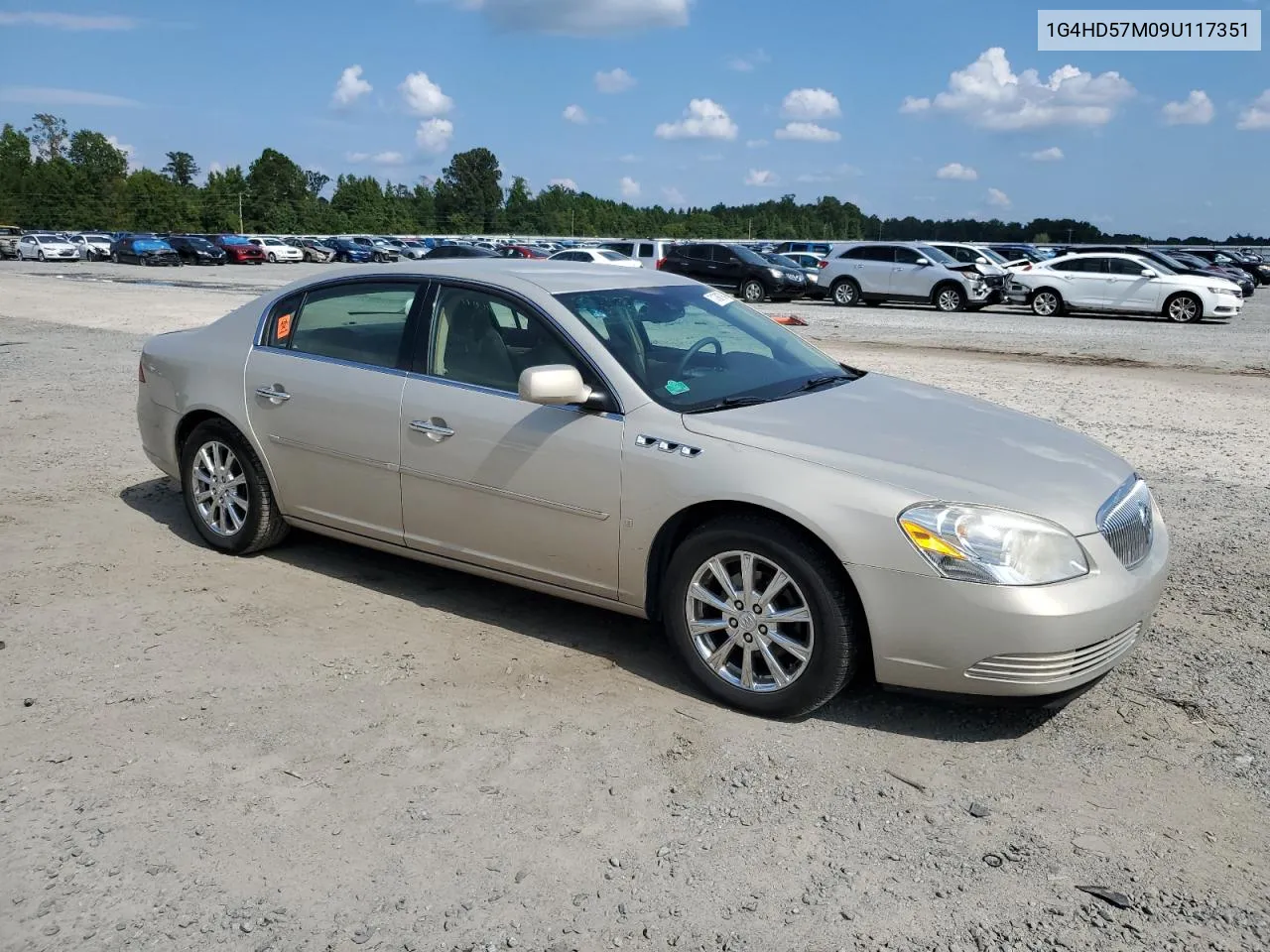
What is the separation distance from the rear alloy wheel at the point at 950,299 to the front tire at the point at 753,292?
4.65 meters

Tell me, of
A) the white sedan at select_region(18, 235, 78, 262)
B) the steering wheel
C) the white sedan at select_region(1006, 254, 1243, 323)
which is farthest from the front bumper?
the white sedan at select_region(18, 235, 78, 262)

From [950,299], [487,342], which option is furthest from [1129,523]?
[950,299]

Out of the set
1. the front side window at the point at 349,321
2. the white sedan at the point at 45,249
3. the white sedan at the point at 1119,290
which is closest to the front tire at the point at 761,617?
the front side window at the point at 349,321

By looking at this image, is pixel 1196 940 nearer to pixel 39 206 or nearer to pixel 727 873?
pixel 727 873

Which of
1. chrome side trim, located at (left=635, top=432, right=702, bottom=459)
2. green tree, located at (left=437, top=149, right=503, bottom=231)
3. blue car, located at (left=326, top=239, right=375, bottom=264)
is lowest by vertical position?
chrome side trim, located at (left=635, top=432, right=702, bottom=459)

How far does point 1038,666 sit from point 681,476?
138 cm

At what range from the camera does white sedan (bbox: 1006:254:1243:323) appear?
2400 centimetres

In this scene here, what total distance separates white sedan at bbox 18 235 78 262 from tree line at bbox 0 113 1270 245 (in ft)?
159

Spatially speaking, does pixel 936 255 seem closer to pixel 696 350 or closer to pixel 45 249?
pixel 696 350

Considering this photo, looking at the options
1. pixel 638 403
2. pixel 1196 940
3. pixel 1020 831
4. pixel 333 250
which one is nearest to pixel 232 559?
pixel 638 403

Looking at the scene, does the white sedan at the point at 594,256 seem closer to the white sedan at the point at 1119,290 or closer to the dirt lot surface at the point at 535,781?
the white sedan at the point at 1119,290

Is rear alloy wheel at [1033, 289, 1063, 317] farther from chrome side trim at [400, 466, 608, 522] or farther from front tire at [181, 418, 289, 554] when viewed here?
chrome side trim at [400, 466, 608, 522]

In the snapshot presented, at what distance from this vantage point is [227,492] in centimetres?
583

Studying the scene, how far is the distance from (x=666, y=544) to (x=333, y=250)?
64827mm
